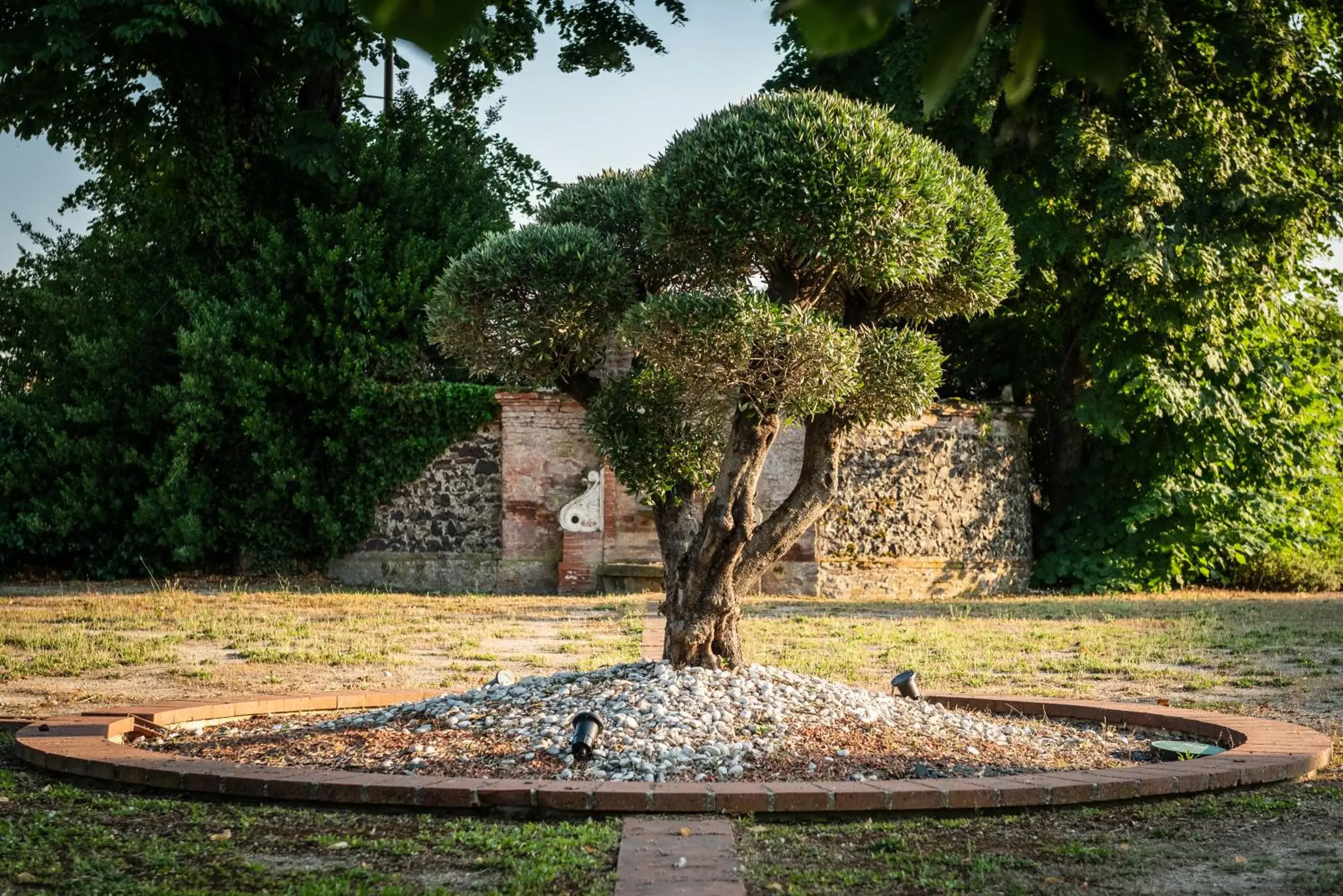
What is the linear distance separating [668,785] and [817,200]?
2.55 meters

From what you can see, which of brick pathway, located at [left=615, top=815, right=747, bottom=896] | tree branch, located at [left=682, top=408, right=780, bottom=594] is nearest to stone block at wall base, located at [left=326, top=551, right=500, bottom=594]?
tree branch, located at [left=682, top=408, right=780, bottom=594]

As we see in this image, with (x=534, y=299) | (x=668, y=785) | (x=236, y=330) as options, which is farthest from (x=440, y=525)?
(x=668, y=785)

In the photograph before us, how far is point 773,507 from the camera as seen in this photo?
1638 cm

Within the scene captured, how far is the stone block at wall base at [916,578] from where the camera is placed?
1652cm

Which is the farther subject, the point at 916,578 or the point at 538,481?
the point at 916,578

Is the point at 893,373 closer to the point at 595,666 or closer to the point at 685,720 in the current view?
the point at 685,720

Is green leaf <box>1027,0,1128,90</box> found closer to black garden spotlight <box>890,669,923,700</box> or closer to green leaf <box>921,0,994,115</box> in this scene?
green leaf <box>921,0,994,115</box>

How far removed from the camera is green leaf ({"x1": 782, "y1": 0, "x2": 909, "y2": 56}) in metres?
1.19

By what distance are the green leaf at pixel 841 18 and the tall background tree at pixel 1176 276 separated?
43.0ft

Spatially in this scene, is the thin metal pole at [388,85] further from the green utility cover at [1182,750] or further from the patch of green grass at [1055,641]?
the green utility cover at [1182,750]


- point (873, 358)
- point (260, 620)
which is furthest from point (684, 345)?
point (260, 620)

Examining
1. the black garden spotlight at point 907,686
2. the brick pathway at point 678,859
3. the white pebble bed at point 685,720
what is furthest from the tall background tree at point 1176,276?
the brick pathway at point 678,859

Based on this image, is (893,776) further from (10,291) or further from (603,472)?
(10,291)

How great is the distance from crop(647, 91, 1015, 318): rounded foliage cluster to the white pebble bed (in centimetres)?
192
